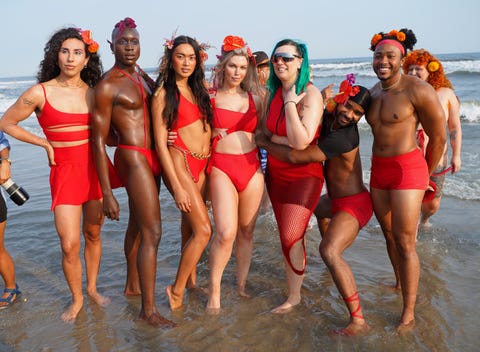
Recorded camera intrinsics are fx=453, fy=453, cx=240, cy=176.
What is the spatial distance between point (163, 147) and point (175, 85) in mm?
563

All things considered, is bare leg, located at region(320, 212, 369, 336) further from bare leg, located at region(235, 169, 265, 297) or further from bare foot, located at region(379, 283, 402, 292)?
bare foot, located at region(379, 283, 402, 292)

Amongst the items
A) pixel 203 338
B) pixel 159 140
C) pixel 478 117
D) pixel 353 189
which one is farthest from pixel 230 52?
pixel 478 117

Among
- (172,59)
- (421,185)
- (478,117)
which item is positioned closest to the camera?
(421,185)

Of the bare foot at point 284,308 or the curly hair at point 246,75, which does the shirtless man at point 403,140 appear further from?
the curly hair at point 246,75

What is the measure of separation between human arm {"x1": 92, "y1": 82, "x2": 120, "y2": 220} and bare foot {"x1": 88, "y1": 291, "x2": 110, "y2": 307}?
1026mm

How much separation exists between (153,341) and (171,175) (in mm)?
1383

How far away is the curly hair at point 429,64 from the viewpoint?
16.3ft

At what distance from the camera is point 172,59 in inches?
156

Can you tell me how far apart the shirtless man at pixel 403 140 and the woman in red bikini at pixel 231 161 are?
1.08m

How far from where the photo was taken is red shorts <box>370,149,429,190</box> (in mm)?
3686

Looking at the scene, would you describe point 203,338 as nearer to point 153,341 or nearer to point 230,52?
point 153,341

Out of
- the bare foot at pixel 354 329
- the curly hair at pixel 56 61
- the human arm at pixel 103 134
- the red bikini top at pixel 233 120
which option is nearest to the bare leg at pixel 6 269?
the human arm at pixel 103 134

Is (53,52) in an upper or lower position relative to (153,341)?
upper

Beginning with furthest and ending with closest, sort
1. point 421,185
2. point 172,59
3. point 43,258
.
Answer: point 43,258
point 172,59
point 421,185
